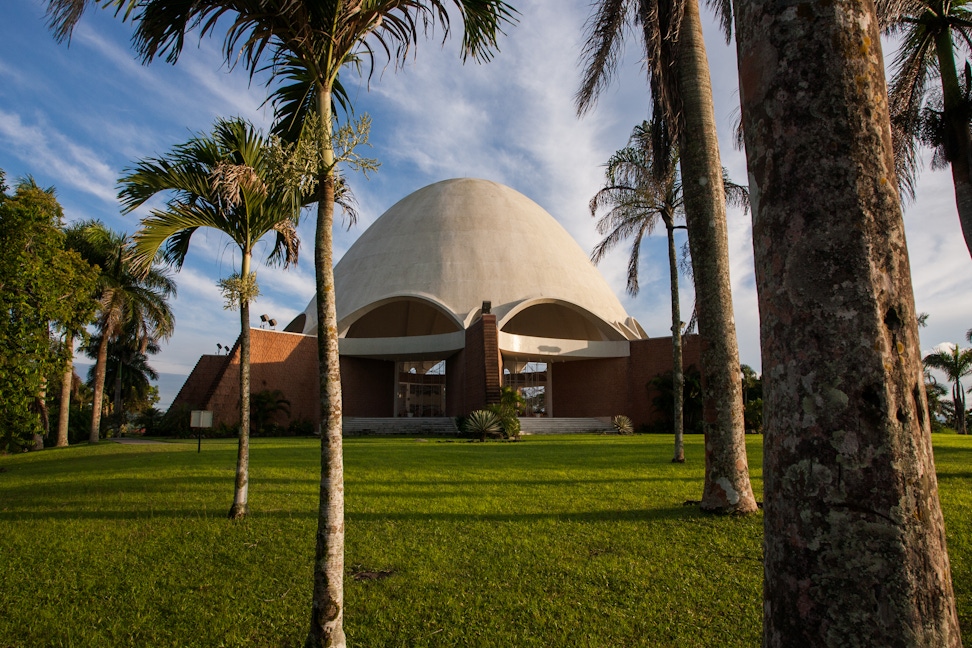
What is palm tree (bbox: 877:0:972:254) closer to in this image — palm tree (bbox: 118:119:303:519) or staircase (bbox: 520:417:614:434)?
palm tree (bbox: 118:119:303:519)

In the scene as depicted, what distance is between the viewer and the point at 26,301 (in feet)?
38.9

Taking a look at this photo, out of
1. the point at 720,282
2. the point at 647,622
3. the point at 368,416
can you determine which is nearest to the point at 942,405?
the point at 368,416

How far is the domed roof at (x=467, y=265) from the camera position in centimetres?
3189

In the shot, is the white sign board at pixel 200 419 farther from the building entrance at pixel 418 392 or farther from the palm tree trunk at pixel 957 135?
the building entrance at pixel 418 392

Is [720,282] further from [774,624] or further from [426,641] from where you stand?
[774,624]

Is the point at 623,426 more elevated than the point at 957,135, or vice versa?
the point at 957,135

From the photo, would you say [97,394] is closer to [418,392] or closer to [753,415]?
[418,392]

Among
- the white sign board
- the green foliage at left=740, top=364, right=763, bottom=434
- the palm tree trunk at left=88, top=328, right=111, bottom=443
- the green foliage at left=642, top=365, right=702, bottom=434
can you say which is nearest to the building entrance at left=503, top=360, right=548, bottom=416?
the green foliage at left=642, top=365, right=702, bottom=434

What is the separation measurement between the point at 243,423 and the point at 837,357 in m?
6.28

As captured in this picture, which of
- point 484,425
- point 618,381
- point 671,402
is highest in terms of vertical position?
point 618,381

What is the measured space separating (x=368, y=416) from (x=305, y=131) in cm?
2827

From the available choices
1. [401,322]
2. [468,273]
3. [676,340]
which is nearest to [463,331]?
[468,273]

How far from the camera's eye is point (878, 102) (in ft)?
6.17

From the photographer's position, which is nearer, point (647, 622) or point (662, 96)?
point (647, 622)
